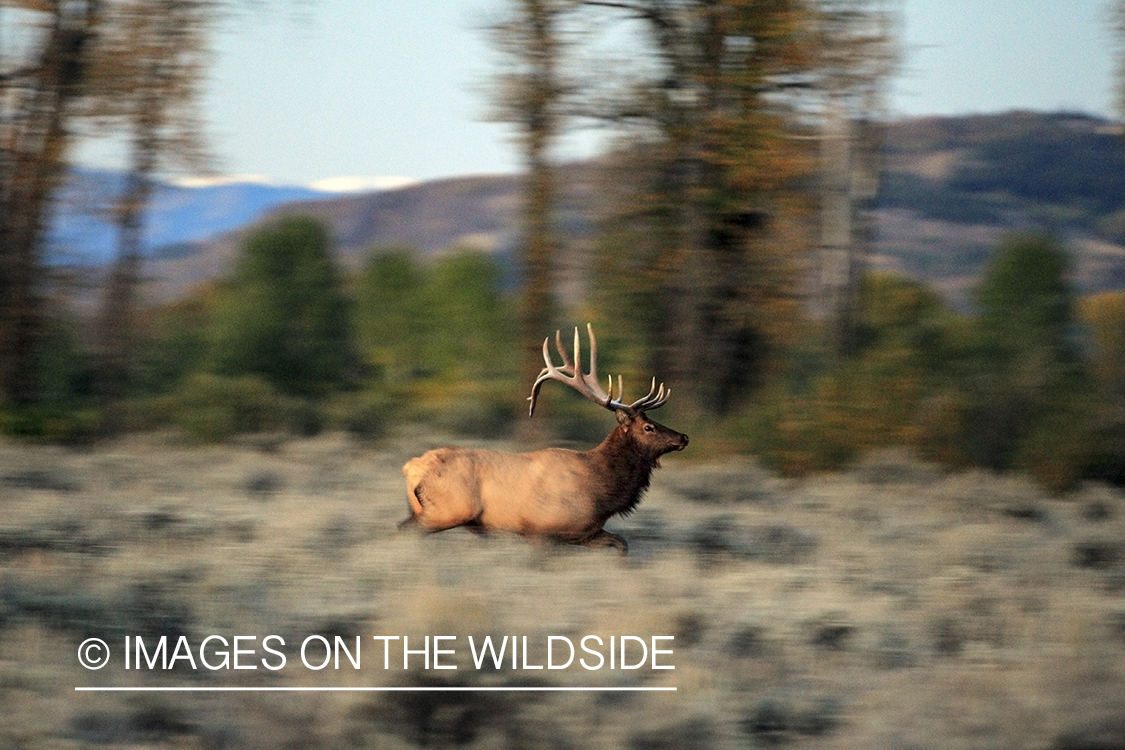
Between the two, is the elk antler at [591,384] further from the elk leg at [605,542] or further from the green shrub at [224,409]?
the green shrub at [224,409]

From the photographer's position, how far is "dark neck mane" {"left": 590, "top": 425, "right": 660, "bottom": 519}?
8.30 meters

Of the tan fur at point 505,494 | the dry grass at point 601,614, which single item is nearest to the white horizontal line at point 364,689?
the dry grass at point 601,614

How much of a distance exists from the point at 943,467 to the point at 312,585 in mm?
9913

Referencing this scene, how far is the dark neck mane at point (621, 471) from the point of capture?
8297 millimetres

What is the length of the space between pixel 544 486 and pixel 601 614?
4.81 ft

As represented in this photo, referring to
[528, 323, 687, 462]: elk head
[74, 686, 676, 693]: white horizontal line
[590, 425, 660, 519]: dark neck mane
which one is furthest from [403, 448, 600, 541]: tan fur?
[74, 686, 676, 693]: white horizontal line

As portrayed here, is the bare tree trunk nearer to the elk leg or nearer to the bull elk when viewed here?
the bull elk

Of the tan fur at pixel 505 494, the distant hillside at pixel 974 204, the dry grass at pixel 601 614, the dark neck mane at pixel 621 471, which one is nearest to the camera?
the dry grass at pixel 601 614

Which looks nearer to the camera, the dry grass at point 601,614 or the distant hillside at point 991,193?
the dry grass at point 601,614

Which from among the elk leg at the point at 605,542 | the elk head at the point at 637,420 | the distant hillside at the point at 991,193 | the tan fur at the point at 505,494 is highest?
the elk head at the point at 637,420

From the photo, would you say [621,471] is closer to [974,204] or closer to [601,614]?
[601,614]

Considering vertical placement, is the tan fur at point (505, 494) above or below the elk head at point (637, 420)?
below

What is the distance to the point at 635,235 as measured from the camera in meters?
17.3

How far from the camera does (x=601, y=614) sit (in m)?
6.91
